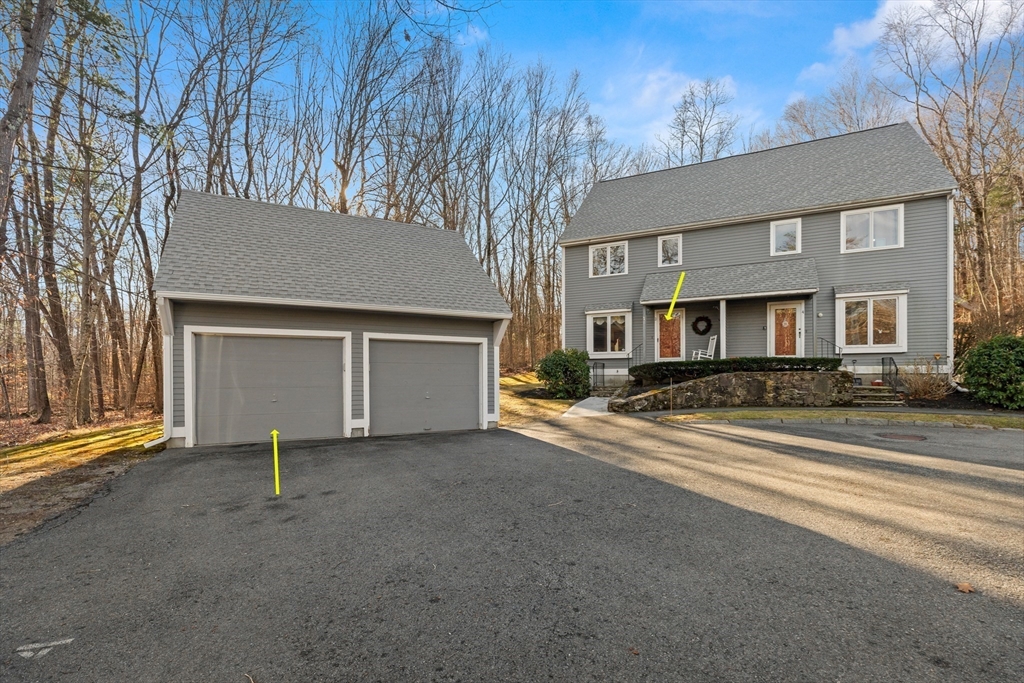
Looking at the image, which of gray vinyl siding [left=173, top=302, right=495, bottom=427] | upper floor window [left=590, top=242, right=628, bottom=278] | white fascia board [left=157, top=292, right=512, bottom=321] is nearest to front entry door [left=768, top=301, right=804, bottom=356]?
upper floor window [left=590, top=242, right=628, bottom=278]

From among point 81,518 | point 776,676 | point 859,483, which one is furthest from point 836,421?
point 81,518

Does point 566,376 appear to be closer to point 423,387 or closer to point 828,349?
point 423,387

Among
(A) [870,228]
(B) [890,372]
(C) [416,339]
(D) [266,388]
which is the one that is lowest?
(B) [890,372]

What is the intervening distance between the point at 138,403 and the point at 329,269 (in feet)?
40.6

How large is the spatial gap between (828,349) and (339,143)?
1964 centimetres

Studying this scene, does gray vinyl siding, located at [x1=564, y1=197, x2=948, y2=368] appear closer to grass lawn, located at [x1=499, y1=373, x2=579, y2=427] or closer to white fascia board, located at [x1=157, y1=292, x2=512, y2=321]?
grass lawn, located at [x1=499, y1=373, x2=579, y2=427]

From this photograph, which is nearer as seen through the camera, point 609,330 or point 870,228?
point 870,228

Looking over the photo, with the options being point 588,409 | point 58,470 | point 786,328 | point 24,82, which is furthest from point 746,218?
point 58,470

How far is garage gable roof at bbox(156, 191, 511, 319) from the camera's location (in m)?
8.84

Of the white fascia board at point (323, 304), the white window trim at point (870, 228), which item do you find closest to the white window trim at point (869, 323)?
the white window trim at point (870, 228)

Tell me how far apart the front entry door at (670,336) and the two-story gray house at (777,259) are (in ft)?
0.17

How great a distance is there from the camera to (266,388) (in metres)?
9.00

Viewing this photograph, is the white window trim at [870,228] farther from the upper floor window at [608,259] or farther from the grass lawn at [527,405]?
the grass lawn at [527,405]

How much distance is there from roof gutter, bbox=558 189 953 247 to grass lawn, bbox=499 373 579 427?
6.57m
